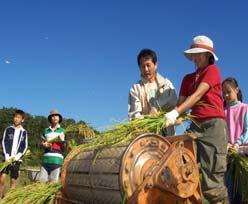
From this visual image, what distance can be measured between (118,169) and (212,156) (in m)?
1.26

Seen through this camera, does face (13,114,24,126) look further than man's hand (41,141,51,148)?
Yes

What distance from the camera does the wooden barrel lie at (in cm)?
457

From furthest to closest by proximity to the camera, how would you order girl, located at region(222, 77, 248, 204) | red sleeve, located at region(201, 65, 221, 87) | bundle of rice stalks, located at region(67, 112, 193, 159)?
1. girl, located at region(222, 77, 248, 204)
2. red sleeve, located at region(201, 65, 221, 87)
3. bundle of rice stalks, located at region(67, 112, 193, 159)

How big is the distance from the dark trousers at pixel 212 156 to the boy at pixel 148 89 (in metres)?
0.95

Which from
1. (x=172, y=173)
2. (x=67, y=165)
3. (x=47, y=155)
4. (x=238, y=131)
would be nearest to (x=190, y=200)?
(x=172, y=173)

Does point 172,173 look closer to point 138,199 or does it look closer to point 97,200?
point 138,199

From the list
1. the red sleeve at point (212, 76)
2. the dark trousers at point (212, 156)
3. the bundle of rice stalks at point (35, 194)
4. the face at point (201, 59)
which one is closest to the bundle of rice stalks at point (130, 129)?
the dark trousers at point (212, 156)

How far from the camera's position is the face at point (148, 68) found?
6.46 metres

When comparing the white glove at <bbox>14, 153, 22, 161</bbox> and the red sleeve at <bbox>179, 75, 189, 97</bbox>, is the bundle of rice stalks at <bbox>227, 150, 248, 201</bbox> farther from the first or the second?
the white glove at <bbox>14, 153, 22, 161</bbox>

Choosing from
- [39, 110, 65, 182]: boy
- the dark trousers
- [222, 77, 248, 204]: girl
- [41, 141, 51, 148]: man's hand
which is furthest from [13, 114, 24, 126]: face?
the dark trousers

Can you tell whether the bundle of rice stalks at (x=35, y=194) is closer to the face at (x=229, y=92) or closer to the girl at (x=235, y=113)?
the girl at (x=235, y=113)

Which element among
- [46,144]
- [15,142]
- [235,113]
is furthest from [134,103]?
[15,142]

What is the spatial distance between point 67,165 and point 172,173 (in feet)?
6.33

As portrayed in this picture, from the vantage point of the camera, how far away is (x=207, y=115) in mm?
5527
